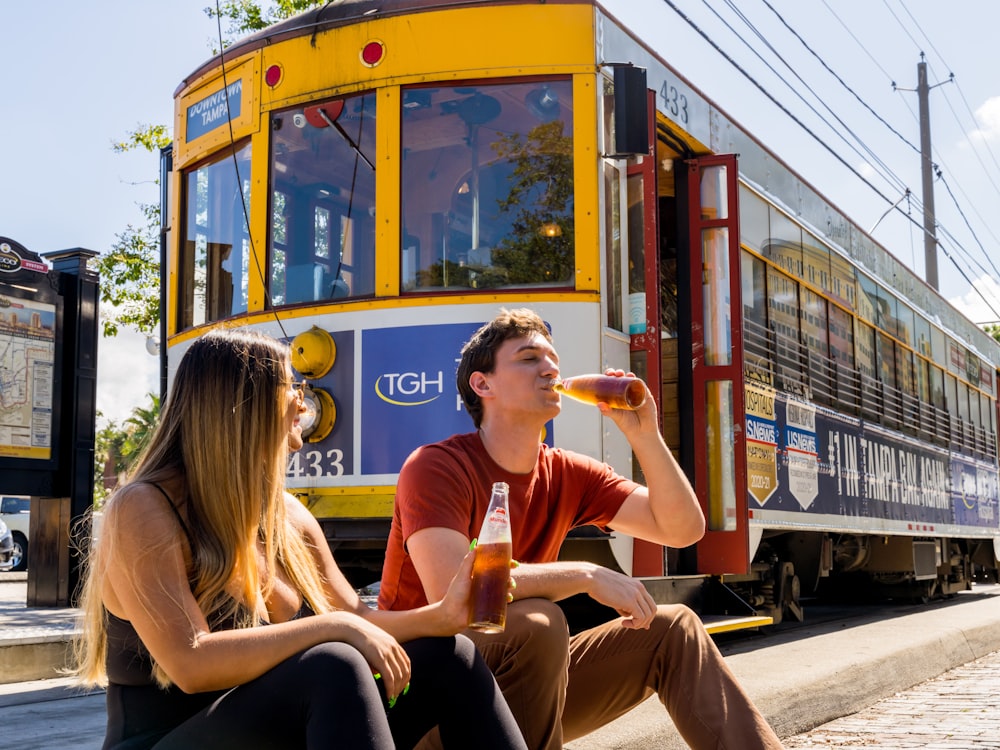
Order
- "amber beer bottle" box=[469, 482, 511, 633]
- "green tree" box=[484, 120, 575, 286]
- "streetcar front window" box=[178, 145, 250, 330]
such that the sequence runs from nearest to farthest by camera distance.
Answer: "amber beer bottle" box=[469, 482, 511, 633] < "green tree" box=[484, 120, 575, 286] < "streetcar front window" box=[178, 145, 250, 330]

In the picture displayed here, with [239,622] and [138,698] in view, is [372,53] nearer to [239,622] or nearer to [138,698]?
[239,622]

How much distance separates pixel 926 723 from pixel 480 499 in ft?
9.75

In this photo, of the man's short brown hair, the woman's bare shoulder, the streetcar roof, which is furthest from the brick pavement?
the streetcar roof

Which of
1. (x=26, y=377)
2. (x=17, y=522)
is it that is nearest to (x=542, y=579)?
(x=26, y=377)

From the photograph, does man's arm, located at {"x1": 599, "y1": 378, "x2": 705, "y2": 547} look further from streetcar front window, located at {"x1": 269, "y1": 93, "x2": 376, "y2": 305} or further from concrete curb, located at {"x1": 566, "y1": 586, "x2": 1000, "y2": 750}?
streetcar front window, located at {"x1": 269, "y1": 93, "x2": 376, "y2": 305}

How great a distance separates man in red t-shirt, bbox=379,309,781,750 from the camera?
2625 millimetres

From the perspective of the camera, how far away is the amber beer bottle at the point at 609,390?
10.1ft

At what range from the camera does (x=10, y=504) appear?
21.4m

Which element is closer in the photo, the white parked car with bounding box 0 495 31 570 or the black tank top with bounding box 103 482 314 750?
the black tank top with bounding box 103 482 314 750

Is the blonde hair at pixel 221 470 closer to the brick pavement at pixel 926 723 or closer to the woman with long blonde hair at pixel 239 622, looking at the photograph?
the woman with long blonde hair at pixel 239 622

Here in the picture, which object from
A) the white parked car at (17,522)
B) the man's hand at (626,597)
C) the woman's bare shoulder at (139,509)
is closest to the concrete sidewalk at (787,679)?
the man's hand at (626,597)

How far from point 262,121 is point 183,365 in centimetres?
436

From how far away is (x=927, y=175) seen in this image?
22.3 metres

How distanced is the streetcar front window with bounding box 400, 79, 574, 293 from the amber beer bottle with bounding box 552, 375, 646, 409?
110 inches
